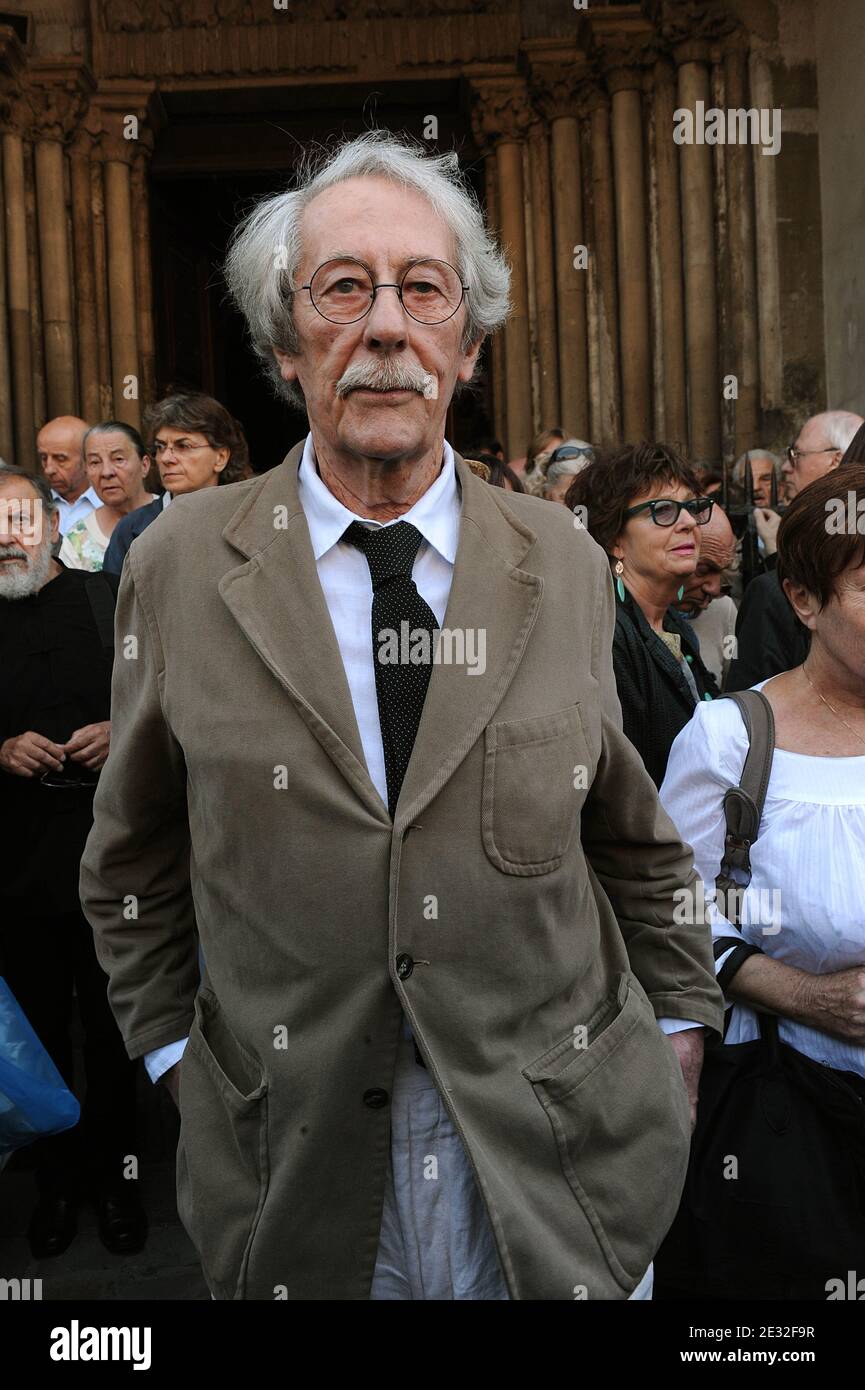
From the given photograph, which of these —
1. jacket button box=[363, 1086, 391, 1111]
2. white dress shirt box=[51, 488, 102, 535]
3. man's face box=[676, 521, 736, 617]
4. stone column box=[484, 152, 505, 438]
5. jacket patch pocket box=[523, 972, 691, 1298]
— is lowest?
jacket patch pocket box=[523, 972, 691, 1298]

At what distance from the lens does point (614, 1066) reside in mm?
1719

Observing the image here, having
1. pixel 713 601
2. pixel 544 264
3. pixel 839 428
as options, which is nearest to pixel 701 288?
pixel 544 264

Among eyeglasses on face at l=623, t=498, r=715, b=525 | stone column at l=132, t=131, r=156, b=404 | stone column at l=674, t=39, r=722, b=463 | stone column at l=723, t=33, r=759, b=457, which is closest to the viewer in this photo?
eyeglasses on face at l=623, t=498, r=715, b=525

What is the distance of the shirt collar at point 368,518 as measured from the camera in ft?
5.75

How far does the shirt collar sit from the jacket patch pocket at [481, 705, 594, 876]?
0.26 m

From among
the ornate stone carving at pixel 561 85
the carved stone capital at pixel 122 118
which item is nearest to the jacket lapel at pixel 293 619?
the ornate stone carving at pixel 561 85

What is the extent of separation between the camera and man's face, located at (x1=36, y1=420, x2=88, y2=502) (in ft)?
20.2

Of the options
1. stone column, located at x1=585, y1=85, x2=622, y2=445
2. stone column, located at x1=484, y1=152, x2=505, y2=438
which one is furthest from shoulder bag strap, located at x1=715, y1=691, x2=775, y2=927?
stone column, located at x1=484, y1=152, x2=505, y2=438

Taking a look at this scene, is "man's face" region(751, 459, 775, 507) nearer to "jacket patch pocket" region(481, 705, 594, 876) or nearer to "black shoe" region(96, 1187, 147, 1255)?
"black shoe" region(96, 1187, 147, 1255)

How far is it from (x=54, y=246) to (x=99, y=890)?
7553mm

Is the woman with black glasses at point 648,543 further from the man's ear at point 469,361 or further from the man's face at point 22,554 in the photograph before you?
the man's face at point 22,554

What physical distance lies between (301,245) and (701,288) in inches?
268

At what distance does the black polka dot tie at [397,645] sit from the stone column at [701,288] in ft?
21.7

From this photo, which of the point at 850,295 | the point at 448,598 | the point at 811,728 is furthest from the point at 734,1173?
the point at 850,295
